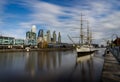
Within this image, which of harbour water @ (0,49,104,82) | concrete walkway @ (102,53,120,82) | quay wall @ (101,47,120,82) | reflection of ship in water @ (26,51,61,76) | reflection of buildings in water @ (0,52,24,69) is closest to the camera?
concrete walkway @ (102,53,120,82)

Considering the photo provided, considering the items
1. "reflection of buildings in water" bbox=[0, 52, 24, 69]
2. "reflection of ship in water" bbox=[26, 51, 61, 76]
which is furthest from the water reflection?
"reflection of buildings in water" bbox=[0, 52, 24, 69]

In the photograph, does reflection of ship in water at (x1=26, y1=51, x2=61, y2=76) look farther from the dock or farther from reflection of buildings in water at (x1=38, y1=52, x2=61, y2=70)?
the dock

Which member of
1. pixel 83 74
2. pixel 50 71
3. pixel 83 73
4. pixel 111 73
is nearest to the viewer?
pixel 111 73

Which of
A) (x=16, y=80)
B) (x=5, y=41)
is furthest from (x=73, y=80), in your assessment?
(x=5, y=41)

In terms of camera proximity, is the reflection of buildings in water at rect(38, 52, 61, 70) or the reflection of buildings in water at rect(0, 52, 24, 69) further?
the reflection of buildings in water at rect(0, 52, 24, 69)

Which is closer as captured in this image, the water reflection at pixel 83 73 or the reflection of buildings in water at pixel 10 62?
the water reflection at pixel 83 73

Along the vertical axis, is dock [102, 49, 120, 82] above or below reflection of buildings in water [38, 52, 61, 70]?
above

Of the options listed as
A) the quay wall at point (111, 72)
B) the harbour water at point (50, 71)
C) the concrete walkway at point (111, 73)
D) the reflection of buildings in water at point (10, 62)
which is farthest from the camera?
the reflection of buildings in water at point (10, 62)

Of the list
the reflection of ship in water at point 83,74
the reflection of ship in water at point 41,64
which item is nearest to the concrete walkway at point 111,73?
the reflection of ship in water at point 83,74

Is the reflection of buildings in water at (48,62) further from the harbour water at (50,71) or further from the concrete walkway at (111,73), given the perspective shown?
the concrete walkway at (111,73)

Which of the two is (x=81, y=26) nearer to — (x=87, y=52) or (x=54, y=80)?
(x=87, y=52)

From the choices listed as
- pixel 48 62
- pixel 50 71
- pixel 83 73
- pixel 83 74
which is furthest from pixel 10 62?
pixel 83 74

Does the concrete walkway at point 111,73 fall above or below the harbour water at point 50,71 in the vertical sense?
above

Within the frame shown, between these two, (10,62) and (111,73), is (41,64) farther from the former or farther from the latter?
(111,73)
